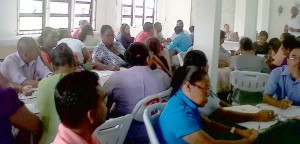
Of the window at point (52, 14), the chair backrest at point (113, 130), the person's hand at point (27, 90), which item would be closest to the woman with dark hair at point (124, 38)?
the window at point (52, 14)

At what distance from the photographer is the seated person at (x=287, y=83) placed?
11.0ft

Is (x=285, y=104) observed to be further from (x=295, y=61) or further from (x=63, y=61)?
(x=63, y=61)

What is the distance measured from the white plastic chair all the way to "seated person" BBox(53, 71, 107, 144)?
9.66 ft

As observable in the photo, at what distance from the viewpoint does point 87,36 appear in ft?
23.3

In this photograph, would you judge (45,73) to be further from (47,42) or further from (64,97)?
(64,97)

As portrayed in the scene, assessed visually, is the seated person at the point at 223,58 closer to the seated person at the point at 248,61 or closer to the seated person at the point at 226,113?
the seated person at the point at 248,61

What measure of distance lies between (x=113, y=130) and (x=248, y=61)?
3.37 m

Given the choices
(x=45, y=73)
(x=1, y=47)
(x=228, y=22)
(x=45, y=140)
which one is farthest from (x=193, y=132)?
(x=228, y=22)

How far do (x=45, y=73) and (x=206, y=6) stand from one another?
2429 millimetres

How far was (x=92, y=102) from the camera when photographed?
60.4 inches

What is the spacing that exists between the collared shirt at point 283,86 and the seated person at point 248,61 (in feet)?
5.88

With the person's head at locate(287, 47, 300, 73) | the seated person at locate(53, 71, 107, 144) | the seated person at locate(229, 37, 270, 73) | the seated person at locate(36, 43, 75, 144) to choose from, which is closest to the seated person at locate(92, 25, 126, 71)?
the seated person at locate(229, 37, 270, 73)

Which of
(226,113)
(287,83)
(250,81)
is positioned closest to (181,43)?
(250,81)

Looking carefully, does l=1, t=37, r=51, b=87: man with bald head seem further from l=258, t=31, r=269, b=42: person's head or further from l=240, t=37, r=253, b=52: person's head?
l=258, t=31, r=269, b=42: person's head
